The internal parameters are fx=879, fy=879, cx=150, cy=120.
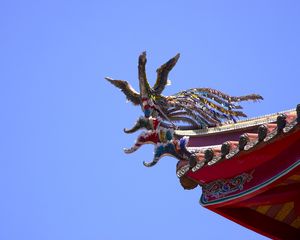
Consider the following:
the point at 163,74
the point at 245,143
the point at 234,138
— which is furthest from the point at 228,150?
the point at 163,74

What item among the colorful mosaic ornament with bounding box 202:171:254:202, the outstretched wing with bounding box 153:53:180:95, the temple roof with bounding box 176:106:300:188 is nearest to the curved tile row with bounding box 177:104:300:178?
the temple roof with bounding box 176:106:300:188

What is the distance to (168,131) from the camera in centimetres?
959

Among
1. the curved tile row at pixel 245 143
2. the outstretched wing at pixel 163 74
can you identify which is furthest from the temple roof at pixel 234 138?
the outstretched wing at pixel 163 74

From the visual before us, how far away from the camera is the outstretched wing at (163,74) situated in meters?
9.69

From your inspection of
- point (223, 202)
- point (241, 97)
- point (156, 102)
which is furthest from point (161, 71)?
point (223, 202)

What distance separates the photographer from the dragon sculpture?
9523 millimetres

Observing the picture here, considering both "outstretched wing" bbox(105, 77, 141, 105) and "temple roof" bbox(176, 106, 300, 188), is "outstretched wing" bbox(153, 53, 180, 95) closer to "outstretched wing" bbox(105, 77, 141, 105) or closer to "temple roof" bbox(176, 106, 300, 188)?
"outstretched wing" bbox(105, 77, 141, 105)

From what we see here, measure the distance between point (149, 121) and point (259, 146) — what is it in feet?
5.74

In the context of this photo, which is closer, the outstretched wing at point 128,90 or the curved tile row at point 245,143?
the curved tile row at point 245,143

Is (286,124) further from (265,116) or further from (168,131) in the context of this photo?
(168,131)

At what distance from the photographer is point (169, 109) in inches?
392

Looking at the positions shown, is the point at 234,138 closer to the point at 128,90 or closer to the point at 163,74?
the point at 163,74

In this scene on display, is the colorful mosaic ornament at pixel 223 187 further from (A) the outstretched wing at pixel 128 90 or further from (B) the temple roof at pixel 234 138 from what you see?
(A) the outstretched wing at pixel 128 90

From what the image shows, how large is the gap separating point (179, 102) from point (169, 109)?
15 centimetres
